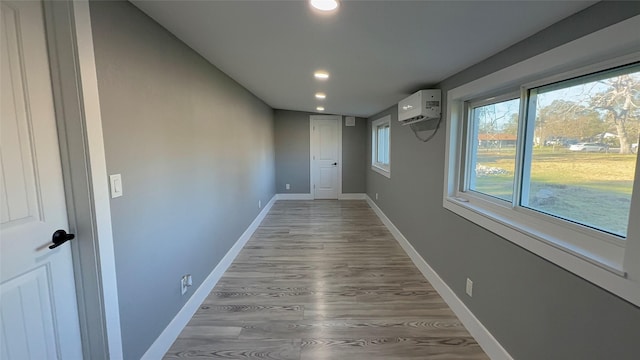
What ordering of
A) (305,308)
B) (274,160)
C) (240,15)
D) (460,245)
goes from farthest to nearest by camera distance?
1. (274,160)
2. (305,308)
3. (460,245)
4. (240,15)

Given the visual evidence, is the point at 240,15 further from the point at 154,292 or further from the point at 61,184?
the point at 154,292

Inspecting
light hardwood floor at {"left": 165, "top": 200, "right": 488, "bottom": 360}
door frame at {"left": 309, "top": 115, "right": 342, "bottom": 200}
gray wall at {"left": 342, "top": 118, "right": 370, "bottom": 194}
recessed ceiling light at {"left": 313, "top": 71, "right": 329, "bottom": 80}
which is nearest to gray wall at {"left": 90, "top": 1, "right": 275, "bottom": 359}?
light hardwood floor at {"left": 165, "top": 200, "right": 488, "bottom": 360}

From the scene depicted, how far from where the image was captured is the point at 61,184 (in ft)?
4.02

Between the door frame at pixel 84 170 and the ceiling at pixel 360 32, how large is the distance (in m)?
0.46

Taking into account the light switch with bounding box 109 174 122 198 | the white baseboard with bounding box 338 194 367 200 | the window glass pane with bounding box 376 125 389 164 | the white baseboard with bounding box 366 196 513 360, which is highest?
the window glass pane with bounding box 376 125 389 164

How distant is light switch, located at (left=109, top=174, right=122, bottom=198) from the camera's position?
1354mm

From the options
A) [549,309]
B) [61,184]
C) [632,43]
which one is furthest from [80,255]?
[632,43]

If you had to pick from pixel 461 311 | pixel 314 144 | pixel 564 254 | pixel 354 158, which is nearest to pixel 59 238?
pixel 564 254

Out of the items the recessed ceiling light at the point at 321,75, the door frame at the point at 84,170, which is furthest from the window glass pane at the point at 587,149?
the door frame at the point at 84,170

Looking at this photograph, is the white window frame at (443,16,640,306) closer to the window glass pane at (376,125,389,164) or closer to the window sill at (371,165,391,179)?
the window sill at (371,165,391,179)

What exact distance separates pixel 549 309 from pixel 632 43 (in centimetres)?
119

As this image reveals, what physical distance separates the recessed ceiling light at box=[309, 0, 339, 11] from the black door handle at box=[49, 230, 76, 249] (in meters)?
1.54

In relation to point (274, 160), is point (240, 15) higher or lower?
higher

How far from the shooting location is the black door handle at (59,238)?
46.9 inches
